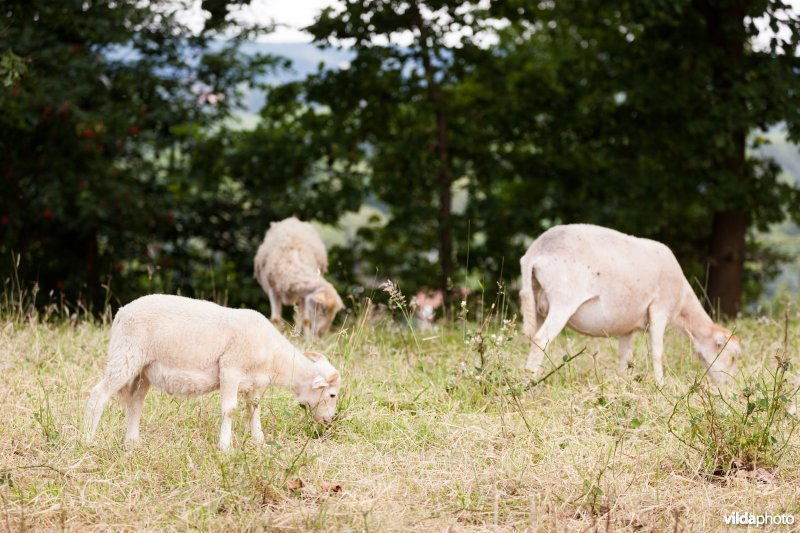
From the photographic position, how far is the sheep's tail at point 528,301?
6.93 metres

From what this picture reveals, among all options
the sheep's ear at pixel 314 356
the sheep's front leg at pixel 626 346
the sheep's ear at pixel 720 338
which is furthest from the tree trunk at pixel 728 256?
the sheep's ear at pixel 314 356

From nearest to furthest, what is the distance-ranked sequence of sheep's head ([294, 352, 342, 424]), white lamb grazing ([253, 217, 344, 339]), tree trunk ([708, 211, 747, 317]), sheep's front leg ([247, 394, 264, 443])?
sheep's front leg ([247, 394, 264, 443])
sheep's head ([294, 352, 342, 424])
white lamb grazing ([253, 217, 344, 339])
tree trunk ([708, 211, 747, 317])

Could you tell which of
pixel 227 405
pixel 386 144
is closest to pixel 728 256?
pixel 386 144

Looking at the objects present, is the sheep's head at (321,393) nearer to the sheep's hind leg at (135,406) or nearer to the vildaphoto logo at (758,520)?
the sheep's hind leg at (135,406)

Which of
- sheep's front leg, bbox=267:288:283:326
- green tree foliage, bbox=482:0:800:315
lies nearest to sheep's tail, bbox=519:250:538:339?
sheep's front leg, bbox=267:288:283:326

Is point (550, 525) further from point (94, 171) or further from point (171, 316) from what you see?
point (94, 171)

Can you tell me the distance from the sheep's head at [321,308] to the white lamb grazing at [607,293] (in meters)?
2.56

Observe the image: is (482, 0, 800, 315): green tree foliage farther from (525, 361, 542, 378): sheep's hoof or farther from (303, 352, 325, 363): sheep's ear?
(303, 352, 325, 363): sheep's ear

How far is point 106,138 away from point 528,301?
277 inches

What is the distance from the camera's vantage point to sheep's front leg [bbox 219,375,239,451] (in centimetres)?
500

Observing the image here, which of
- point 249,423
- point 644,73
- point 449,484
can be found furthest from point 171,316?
point 644,73

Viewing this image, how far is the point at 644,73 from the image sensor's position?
43.6 ft

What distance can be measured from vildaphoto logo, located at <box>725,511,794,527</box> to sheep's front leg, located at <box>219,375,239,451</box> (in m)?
2.67

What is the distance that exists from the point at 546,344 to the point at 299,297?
3.56 meters
